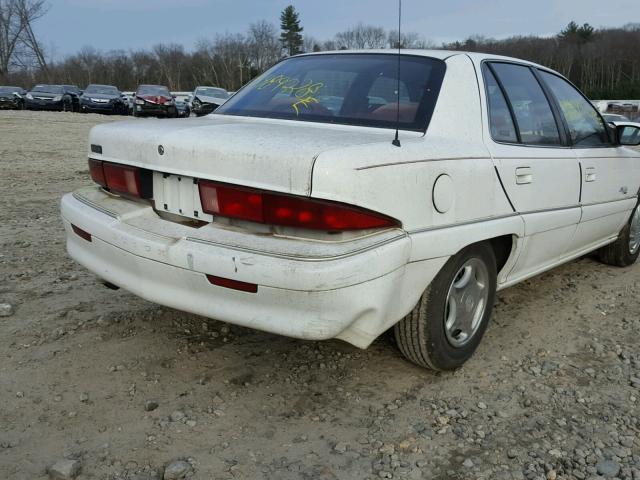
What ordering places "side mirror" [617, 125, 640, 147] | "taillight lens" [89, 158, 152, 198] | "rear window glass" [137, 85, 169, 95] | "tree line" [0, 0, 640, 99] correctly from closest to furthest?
"taillight lens" [89, 158, 152, 198] → "side mirror" [617, 125, 640, 147] → "rear window glass" [137, 85, 169, 95] → "tree line" [0, 0, 640, 99]

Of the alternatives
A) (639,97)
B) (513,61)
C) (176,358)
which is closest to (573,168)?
(513,61)

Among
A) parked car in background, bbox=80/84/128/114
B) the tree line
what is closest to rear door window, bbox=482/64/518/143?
parked car in background, bbox=80/84/128/114

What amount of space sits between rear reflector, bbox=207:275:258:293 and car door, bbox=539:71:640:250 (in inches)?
94.4

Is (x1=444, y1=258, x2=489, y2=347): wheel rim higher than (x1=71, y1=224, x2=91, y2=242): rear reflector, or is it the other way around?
(x1=71, y1=224, x2=91, y2=242): rear reflector

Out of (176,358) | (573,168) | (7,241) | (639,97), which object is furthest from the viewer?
(639,97)

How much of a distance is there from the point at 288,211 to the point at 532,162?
5.11ft

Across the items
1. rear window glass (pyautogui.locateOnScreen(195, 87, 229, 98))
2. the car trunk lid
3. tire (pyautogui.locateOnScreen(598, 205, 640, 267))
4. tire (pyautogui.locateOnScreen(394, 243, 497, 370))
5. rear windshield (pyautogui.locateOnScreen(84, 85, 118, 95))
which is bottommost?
tire (pyautogui.locateOnScreen(598, 205, 640, 267))

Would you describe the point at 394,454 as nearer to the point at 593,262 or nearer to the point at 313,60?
the point at 313,60

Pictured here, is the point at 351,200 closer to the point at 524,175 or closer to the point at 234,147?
the point at 234,147

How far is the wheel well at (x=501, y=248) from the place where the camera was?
10.2 feet

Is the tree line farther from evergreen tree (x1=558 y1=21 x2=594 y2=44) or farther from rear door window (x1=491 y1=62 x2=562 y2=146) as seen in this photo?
rear door window (x1=491 y1=62 x2=562 y2=146)

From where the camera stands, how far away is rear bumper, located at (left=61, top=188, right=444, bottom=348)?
2.19m

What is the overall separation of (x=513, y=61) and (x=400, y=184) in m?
1.66

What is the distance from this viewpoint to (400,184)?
92.0 inches
